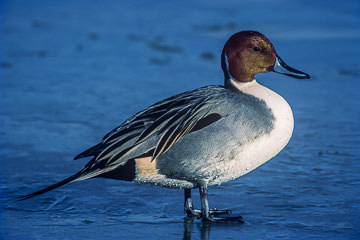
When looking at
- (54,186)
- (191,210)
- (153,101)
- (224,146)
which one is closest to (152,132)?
(224,146)

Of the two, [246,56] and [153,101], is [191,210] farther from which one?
[153,101]

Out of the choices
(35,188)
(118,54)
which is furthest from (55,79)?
(35,188)

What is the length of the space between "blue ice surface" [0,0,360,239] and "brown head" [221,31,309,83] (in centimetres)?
87

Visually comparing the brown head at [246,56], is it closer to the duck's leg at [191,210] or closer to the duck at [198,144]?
the duck at [198,144]

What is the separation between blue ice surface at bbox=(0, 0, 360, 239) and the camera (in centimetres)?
404

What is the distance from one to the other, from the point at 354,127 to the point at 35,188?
3120 mm

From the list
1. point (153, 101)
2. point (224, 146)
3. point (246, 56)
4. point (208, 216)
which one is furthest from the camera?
point (153, 101)

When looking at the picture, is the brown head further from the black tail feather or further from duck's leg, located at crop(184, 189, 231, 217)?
the black tail feather

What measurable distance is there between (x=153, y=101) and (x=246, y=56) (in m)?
2.83

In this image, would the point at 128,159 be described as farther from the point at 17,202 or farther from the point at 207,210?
the point at 17,202

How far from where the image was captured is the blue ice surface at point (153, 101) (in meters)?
4.04

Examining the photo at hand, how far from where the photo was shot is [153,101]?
705 cm

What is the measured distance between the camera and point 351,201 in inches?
171

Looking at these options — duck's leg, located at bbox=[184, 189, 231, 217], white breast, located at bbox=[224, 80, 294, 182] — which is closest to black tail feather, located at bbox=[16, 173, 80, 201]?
duck's leg, located at bbox=[184, 189, 231, 217]
